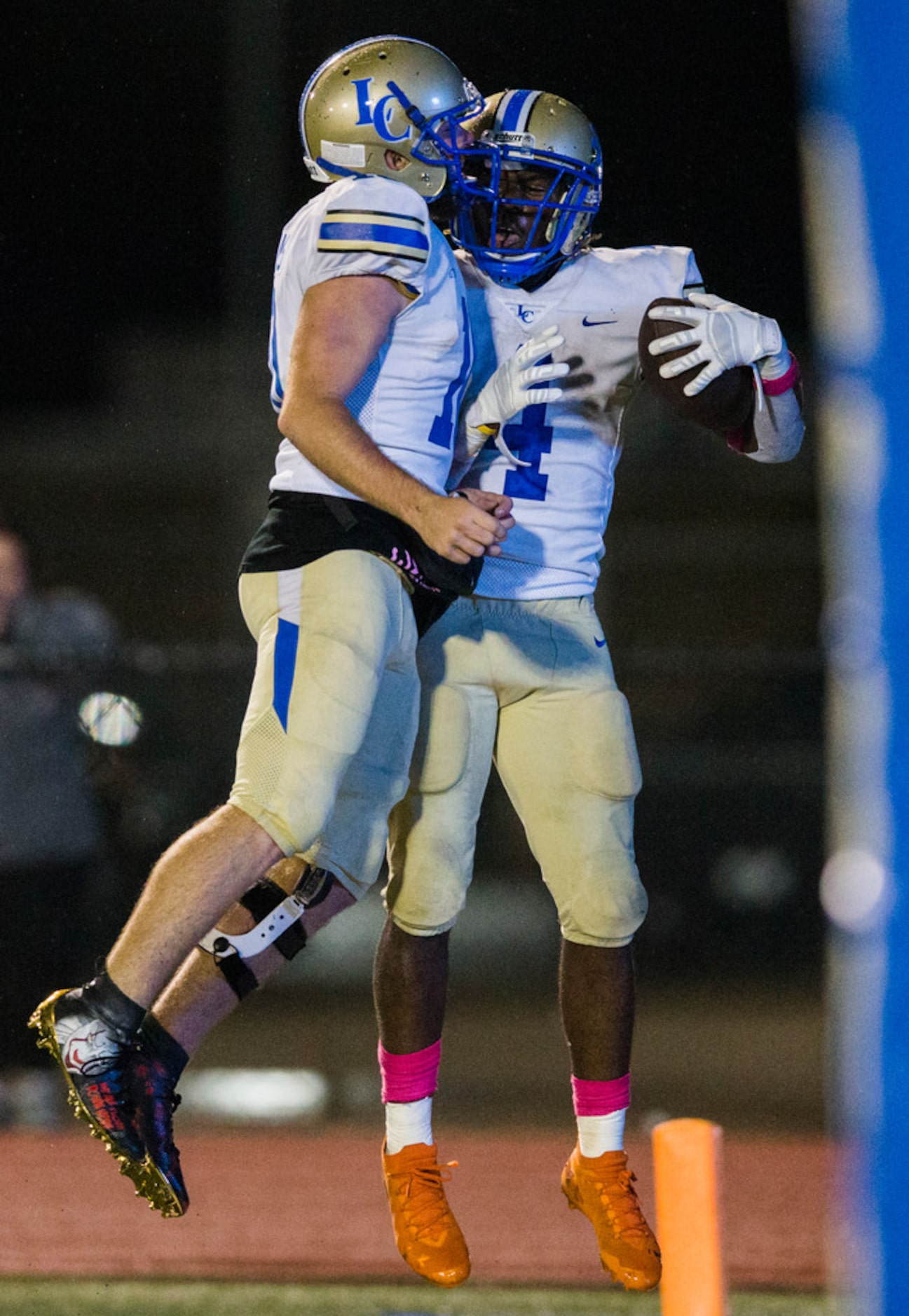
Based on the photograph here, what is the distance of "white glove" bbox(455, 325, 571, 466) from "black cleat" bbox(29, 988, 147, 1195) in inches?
45.2

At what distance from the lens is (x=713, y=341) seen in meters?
2.66

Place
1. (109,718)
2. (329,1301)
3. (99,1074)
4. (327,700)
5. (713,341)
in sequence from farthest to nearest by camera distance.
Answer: (109,718), (329,1301), (713,341), (327,700), (99,1074)

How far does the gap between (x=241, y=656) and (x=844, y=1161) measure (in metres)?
5.37

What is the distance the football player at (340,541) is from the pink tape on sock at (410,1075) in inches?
11.8

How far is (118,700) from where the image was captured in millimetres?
6121

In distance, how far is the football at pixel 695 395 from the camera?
273 centimetres

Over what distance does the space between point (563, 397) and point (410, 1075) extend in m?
1.24

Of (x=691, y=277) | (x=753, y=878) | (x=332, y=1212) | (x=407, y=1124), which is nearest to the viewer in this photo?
(x=407, y=1124)

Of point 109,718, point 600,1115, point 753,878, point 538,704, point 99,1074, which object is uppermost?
point 538,704

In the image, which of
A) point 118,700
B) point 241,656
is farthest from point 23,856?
point 241,656

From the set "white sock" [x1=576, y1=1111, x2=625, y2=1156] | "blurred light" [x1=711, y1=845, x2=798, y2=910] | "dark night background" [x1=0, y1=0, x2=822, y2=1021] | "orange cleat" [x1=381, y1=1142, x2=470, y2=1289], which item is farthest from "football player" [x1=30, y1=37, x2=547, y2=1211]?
"blurred light" [x1=711, y1=845, x2=798, y2=910]

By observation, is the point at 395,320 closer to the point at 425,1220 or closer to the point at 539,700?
the point at 539,700

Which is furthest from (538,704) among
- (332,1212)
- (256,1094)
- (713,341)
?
(256,1094)

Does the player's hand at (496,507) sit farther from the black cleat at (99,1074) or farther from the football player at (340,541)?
the black cleat at (99,1074)
